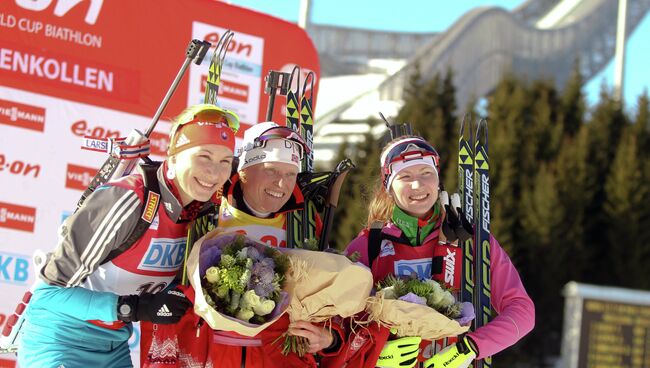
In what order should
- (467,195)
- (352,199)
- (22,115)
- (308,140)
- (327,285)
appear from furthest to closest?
(352,199) → (22,115) → (308,140) → (467,195) → (327,285)

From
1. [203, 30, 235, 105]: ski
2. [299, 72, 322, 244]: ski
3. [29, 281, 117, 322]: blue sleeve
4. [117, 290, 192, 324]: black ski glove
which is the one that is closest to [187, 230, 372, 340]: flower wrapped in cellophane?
[117, 290, 192, 324]: black ski glove

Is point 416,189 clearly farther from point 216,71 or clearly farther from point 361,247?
point 216,71

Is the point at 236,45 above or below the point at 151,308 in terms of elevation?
above

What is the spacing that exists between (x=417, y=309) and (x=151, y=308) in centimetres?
112

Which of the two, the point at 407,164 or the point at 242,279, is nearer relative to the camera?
the point at 242,279

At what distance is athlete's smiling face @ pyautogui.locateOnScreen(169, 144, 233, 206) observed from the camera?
3664 mm

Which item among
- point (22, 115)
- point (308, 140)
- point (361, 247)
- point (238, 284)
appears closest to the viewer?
point (238, 284)

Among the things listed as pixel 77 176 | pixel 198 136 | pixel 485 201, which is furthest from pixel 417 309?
pixel 77 176

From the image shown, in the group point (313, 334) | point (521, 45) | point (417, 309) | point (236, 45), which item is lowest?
point (313, 334)

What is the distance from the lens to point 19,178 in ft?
19.9

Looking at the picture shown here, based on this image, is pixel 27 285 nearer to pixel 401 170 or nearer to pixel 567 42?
pixel 401 170

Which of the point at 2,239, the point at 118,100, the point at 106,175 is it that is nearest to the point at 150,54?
the point at 118,100

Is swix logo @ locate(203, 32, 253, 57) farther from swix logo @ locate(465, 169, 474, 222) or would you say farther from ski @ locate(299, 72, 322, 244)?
swix logo @ locate(465, 169, 474, 222)

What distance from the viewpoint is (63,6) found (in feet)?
20.3
